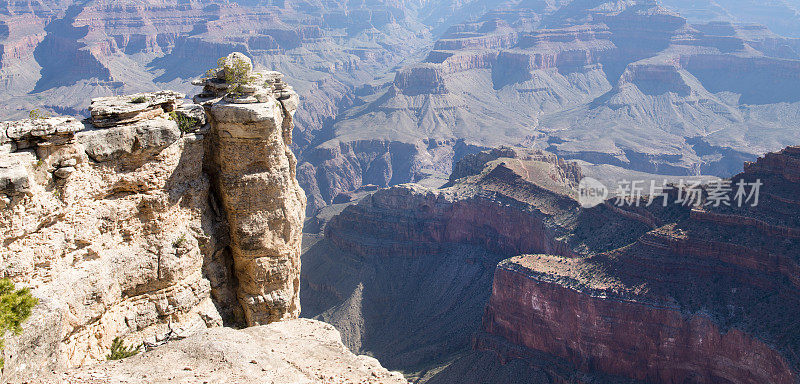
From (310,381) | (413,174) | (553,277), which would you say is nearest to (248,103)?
(310,381)

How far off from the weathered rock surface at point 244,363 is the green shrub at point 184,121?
7.42 meters

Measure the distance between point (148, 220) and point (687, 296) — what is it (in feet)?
142

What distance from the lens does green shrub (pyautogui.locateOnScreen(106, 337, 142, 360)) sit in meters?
20.7

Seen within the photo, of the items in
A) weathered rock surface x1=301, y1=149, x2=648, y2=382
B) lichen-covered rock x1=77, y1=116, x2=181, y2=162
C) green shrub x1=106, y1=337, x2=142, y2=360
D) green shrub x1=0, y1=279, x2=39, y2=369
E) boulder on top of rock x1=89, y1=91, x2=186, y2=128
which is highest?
boulder on top of rock x1=89, y1=91, x2=186, y2=128

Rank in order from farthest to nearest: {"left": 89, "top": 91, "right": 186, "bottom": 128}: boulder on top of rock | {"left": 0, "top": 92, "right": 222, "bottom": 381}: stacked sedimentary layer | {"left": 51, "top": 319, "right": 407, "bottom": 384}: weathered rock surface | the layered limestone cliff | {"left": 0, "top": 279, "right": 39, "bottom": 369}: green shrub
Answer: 1. {"left": 89, "top": 91, "right": 186, "bottom": 128}: boulder on top of rock
2. {"left": 51, "top": 319, "right": 407, "bottom": 384}: weathered rock surface
3. the layered limestone cliff
4. {"left": 0, "top": 92, "right": 222, "bottom": 381}: stacked sedimentary layer
5. {"left": 0, "top": 279, "right": 39, "bottom": 369}: green shrub

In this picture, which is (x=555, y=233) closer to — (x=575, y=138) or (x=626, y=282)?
(x=626, y=282)

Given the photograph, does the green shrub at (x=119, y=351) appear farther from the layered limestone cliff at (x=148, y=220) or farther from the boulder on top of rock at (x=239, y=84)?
the boulder on top of rock at (x=239, y=84)

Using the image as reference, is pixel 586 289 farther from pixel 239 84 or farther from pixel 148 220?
pixel 148 220

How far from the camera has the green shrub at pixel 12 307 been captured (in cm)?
1673

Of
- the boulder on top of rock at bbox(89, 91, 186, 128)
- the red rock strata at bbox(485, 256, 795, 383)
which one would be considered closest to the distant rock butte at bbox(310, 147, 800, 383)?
the red rock strata at bbox(485, 256, 795, 383)

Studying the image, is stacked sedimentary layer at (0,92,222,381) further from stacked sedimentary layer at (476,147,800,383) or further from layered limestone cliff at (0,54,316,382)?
stacked sedimentary layer at (476,147,800,383)

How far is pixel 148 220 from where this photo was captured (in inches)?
854

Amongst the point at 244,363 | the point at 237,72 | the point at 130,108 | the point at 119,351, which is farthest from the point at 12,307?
the point at 237,72

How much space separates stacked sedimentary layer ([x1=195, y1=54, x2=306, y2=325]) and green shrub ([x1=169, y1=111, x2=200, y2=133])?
2.82 ft
